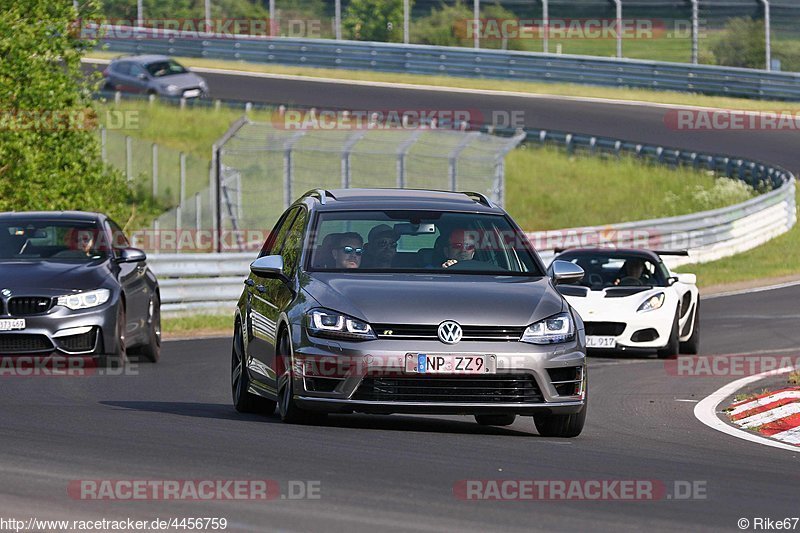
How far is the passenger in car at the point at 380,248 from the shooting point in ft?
34.5

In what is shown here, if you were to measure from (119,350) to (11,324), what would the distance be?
1.07 metres

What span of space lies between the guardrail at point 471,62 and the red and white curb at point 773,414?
34134 millimetres

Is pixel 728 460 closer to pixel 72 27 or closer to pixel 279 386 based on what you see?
pixel 279 386

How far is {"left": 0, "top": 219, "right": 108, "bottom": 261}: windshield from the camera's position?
15695mm

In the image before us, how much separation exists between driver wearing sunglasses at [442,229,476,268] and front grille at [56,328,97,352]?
17.4 ft

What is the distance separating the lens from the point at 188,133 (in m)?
43.4

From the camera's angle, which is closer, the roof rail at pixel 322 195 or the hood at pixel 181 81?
the roof rail at pixel 322 195

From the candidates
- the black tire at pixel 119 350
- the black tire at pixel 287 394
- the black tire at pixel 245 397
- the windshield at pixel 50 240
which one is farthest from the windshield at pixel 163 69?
the black tire at pixel 287 394

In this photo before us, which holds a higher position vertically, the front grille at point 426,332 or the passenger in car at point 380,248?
the passenger in car at point 380,248

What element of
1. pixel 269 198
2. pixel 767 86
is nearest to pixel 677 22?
pixel 767 86

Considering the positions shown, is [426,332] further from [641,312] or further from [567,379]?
[641,312]

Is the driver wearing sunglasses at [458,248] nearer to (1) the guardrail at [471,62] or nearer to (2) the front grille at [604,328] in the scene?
(2) the front grille at [604,328]

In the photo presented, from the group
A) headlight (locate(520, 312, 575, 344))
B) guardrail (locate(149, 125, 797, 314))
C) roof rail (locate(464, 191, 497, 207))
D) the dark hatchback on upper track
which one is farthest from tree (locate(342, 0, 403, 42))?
headlight (locate(520, 312, 575, 344))

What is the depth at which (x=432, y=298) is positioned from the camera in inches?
387
